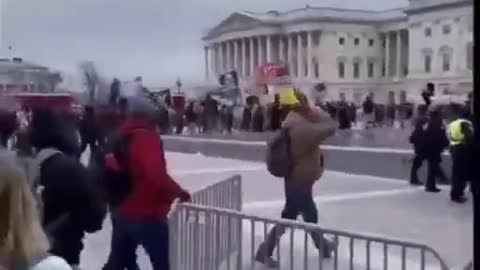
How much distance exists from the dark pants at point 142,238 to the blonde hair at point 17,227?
6.38 feet

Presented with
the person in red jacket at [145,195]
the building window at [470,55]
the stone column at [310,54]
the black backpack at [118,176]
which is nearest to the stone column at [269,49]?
the stone column at [310,54]

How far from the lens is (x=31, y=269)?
5.47 ft

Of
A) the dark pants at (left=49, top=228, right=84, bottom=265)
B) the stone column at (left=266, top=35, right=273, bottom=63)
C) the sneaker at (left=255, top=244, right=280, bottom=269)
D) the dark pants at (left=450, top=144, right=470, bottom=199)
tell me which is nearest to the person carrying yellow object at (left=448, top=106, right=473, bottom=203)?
the dark pants at (left=450, top=144, right=470, bottom=199)

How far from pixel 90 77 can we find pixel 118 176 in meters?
0.61

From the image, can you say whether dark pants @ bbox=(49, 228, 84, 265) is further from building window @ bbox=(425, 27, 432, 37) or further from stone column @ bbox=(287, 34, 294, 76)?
stone column @ bbox=(287, 34, 294, 76)

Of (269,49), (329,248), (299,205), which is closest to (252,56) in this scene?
(269,49)

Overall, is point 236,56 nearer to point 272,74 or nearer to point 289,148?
point 272,74

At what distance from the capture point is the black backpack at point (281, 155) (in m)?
4.65

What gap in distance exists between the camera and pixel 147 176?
356 centimetres

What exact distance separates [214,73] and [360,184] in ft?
15.8

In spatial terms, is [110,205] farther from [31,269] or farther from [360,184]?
[360,184]

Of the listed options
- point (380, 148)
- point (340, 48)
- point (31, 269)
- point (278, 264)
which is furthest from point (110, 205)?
point (380, 148)

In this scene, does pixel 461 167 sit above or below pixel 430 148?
above

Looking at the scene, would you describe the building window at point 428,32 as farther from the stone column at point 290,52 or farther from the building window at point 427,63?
the stone column at point 290,52
